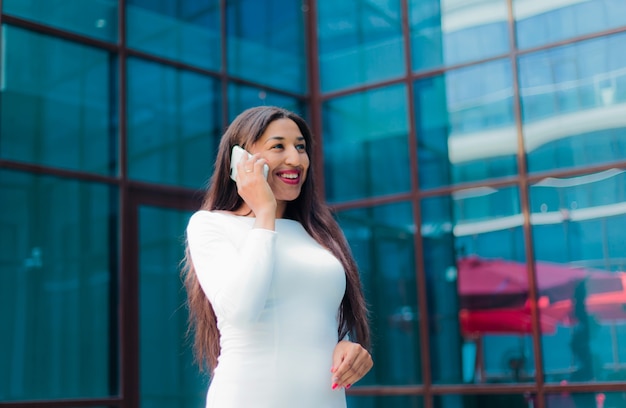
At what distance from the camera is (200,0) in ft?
20.4

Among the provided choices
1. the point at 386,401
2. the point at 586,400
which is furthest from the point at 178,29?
the point at 586,400

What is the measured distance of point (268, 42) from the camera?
6.66m

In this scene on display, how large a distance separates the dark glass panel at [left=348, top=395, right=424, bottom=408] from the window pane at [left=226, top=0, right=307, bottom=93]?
232 centimetres

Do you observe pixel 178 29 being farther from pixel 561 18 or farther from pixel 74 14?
pixel 561 18

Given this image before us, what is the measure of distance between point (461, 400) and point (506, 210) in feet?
4.18

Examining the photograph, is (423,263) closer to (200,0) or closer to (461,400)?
(461,400)

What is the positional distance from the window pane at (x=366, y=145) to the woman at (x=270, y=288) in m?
4.07

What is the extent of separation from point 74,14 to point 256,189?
12.3 ft

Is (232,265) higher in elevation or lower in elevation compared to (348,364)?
higher

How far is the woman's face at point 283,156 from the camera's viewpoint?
86.9 inches

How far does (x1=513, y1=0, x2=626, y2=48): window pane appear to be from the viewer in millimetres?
5531

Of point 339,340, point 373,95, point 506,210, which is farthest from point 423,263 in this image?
point 339,340

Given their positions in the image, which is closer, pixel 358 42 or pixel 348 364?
pixel 348 364

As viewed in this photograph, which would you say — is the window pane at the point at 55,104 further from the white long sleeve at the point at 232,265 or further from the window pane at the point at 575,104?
the white long sleeve at the point at 232,265
